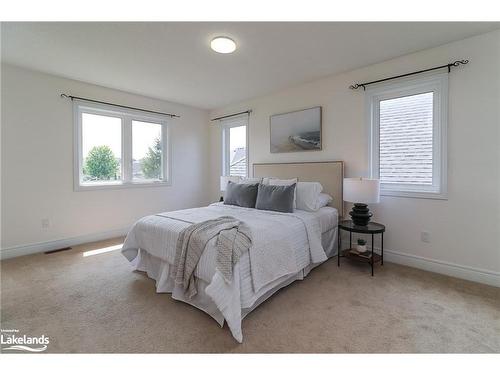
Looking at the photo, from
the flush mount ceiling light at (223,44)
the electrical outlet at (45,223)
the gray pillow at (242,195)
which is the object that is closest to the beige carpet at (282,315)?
the electrical outlet at (45,223)

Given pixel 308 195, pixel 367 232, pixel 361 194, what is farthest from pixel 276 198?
pixel 367 232

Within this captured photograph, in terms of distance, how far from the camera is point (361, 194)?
105 inches

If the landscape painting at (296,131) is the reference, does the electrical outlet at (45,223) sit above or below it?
below

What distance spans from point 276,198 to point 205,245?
4.27ft

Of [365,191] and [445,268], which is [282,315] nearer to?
[365,191]

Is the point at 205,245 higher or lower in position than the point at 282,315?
higher

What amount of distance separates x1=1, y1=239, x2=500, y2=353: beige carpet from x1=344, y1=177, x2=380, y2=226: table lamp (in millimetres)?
633

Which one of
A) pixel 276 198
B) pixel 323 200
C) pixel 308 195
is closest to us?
pixel 276 198

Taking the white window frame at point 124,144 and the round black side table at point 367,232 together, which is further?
the white window frame at point 124,144

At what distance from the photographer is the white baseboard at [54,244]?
311cm

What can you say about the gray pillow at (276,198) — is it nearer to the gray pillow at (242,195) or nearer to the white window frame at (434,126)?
the gray pillow at (242,195)

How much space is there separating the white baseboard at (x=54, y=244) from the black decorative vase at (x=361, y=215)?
3787 millimetres

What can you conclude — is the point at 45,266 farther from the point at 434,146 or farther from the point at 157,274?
the point at 434,146

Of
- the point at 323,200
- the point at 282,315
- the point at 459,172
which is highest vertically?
the point at 459,172
